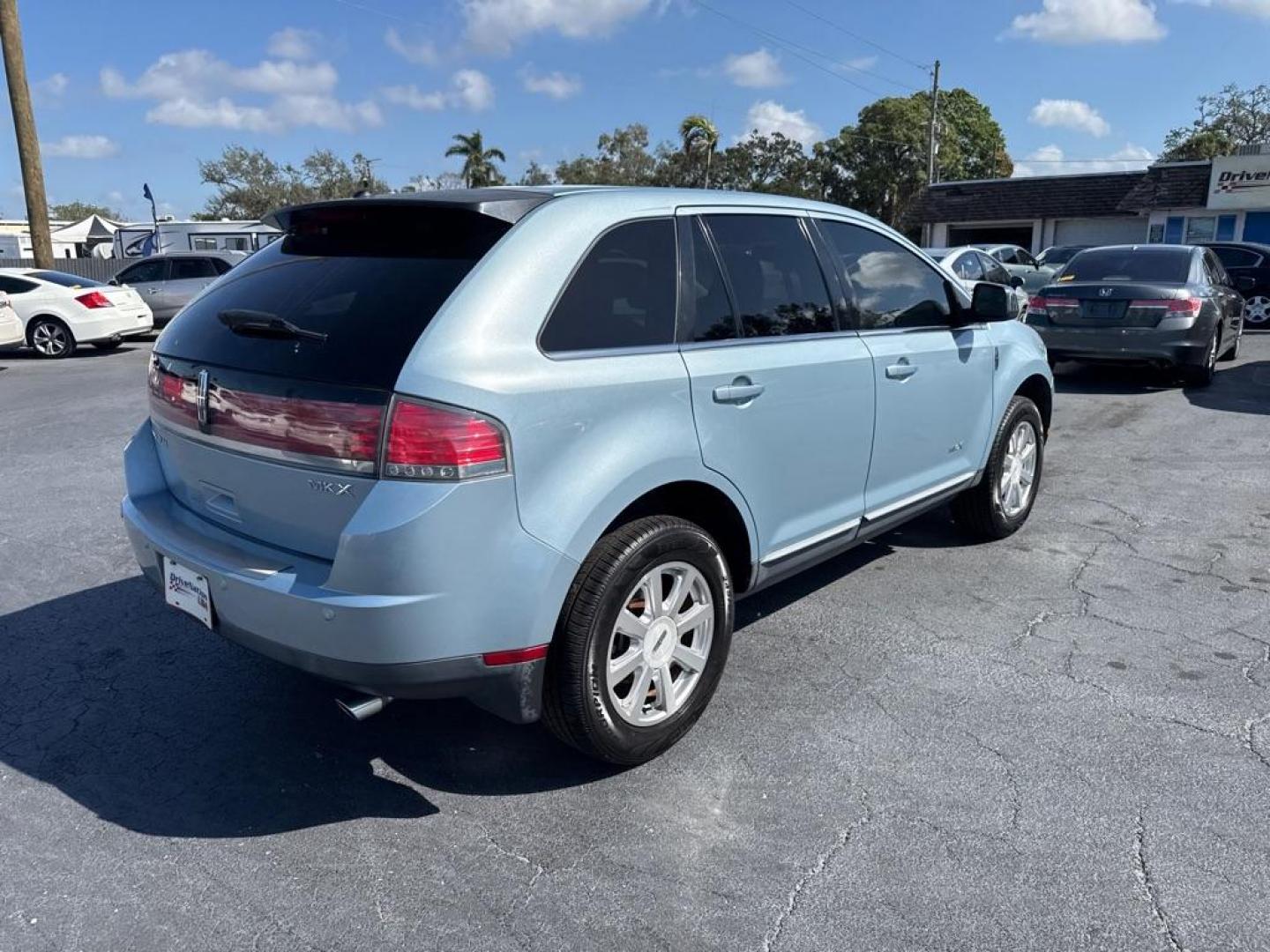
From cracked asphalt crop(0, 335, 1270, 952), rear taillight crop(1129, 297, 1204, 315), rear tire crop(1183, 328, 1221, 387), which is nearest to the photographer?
cracked asphalt crop(0, 335, 1270, 952)

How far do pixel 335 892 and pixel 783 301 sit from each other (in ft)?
8.45

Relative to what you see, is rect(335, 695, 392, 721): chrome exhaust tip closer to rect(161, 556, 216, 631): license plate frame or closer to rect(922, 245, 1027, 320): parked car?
rect(161, 556, 216, 631): license plate frame

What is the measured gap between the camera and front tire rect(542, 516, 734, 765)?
2.91 meters

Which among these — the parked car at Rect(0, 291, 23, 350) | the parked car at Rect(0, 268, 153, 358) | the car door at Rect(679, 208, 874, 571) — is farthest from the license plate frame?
the parked car at Rect(0, 268, 153, 358)

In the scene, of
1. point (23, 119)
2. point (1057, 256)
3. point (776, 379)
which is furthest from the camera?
point (1057, 256)

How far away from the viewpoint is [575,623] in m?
2.89

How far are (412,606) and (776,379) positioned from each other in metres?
1.63

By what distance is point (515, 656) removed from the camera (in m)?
2.77

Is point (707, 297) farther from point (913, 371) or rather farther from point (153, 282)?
point (153, 282)

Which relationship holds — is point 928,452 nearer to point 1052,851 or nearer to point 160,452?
point 1052,851

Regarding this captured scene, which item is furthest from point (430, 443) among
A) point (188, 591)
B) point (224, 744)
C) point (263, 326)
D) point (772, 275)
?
point (772, 275)

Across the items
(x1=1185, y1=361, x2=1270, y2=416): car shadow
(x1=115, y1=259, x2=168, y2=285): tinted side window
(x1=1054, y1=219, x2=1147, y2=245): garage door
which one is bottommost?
(x1=1185, y1=361, x2=1270, y2=416): car shadow

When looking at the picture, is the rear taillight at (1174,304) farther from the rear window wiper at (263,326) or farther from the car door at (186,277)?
the car door at (186,277)

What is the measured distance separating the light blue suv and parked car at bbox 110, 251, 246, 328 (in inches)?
659
